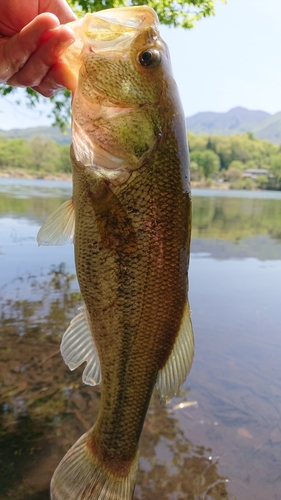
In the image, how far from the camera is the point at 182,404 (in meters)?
4.49

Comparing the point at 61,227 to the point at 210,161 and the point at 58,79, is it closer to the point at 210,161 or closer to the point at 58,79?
the point at 58,79

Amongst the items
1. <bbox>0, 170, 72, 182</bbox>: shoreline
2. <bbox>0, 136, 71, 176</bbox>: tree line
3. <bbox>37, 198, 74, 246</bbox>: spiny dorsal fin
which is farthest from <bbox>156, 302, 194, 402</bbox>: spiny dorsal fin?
<bbox>0, 136, 71, 176</bbox>: tree line

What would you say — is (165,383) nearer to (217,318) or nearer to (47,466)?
(47,466)

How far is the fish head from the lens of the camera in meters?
1.81

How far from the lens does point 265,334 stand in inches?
254

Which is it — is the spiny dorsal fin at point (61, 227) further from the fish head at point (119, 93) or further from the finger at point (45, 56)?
the finger at point (45, 56)

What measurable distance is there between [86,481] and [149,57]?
203 centimetres

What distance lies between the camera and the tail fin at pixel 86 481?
191cm

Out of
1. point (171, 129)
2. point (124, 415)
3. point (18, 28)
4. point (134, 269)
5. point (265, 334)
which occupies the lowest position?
point (265, 334)

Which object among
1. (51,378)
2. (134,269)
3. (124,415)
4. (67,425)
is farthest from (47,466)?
(134,269)

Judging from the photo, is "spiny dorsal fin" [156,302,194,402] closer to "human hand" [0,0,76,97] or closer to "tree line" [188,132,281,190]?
"human hand" [0,0,76,97]

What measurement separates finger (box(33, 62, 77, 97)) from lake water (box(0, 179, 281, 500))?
3003 millimetres

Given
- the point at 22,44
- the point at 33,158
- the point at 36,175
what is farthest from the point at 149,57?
the point at 33,158

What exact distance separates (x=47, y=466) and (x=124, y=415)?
6.34 feet
